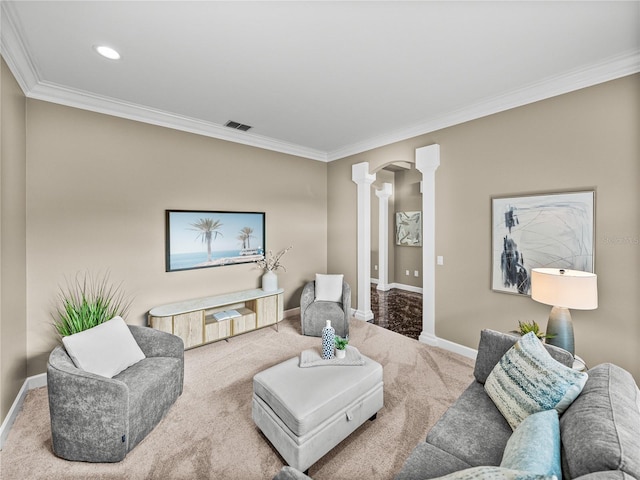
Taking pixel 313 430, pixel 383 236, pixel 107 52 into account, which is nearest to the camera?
pixel 313 430

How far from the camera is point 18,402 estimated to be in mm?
2271

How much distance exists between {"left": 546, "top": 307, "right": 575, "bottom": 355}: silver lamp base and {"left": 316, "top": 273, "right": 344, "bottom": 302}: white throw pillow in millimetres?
2370

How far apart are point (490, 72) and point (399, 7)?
123 cm

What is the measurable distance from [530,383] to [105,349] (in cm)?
279

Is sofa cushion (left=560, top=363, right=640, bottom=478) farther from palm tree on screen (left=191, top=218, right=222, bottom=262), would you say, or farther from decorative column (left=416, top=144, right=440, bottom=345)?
palm tree on screen (left=191, top=218, right=222, bottom=262)

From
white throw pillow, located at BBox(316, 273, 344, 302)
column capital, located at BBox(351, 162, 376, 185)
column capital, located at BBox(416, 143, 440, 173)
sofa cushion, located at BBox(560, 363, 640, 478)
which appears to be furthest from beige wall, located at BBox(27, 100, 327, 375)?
sofa cushion, located at BBox(560, 363, 640, 478)

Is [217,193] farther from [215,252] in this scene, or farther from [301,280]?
[301,280]

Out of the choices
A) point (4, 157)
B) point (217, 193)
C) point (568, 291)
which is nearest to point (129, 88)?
point (4, 157)

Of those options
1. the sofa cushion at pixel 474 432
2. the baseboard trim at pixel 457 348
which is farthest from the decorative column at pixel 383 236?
the sofa cushion at pixel 474 432

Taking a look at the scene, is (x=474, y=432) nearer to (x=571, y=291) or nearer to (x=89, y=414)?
(x=571, y=291)

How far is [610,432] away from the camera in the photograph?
966mm

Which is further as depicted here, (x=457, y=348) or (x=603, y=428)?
(x=457, y=348)

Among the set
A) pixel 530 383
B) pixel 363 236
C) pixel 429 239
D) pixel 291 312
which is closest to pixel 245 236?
pixel 291 312

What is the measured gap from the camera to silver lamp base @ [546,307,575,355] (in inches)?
83.4
